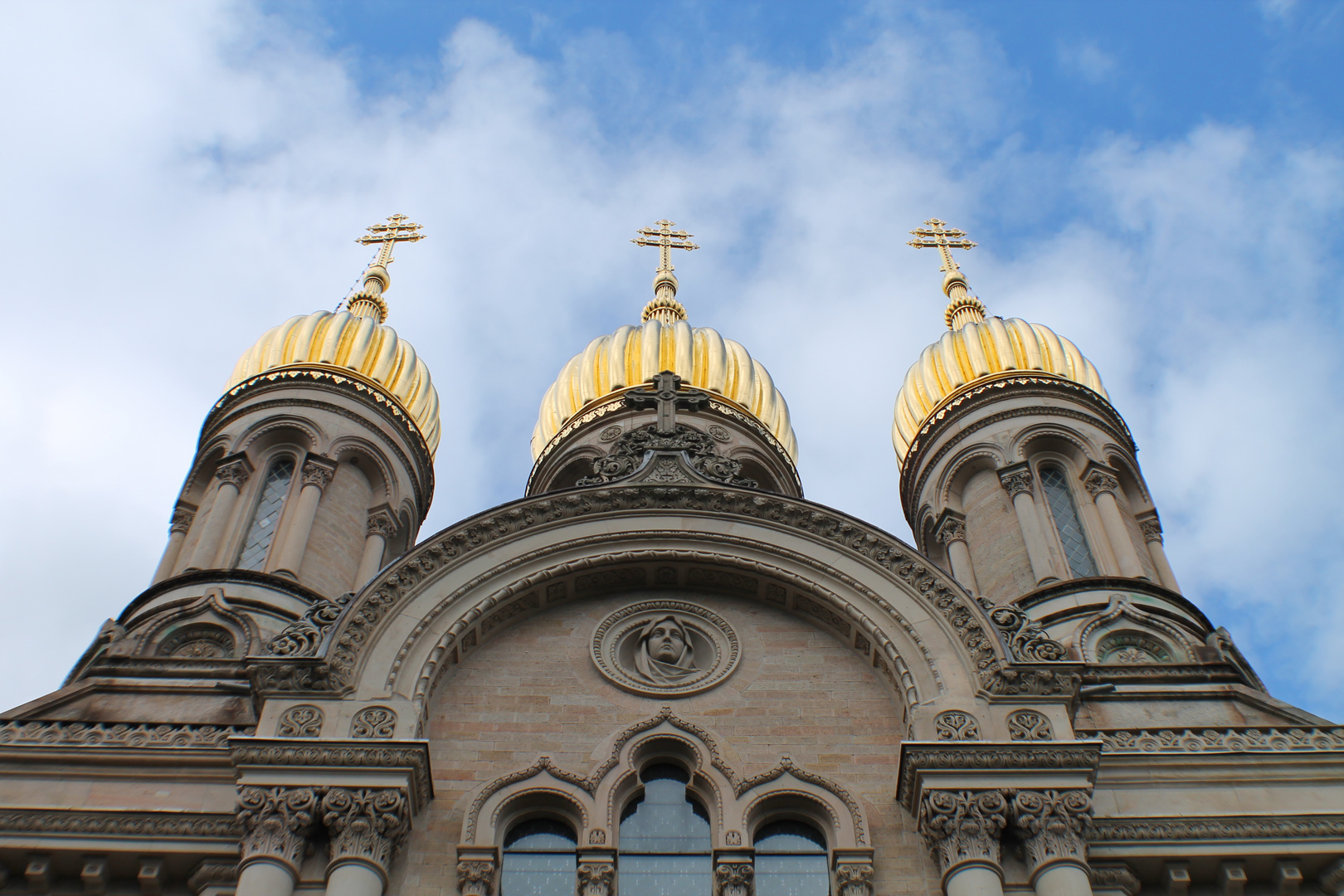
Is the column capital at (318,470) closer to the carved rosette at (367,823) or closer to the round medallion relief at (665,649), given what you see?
the round medallion relief at (665,649)

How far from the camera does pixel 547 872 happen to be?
1509 cm

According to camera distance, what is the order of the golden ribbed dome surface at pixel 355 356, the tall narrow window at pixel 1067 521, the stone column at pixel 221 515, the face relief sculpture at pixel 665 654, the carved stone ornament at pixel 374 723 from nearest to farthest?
1. the carved stone ornament at pixel 374 723
2. the face relief sculpture at pixel 665 654
3. the stone column at pixel 221 515
4. the tall narrow window at pixel 1067 521
5. the golden ribbed dome surface at pixel 355 356

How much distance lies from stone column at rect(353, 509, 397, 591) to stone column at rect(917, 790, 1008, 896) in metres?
12.3

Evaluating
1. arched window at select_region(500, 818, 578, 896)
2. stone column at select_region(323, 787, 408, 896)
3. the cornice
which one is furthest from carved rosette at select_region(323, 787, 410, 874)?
the cornice

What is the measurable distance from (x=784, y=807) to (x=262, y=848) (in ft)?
→ 17.4

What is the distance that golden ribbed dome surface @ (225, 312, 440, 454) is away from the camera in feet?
89.2

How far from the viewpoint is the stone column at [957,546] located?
80.6 feet

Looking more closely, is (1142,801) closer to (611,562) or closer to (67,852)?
(611,562)

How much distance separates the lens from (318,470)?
2478cm

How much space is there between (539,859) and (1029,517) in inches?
461

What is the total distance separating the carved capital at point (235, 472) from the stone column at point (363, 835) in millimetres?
10671

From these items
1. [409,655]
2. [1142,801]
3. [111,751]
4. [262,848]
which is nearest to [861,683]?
[1142,801]

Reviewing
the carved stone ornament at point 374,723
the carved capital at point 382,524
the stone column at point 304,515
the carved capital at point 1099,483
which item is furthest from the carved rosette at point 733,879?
the carved capital at point 382,524

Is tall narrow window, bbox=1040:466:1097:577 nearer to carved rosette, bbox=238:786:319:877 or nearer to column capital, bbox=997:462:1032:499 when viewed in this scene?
column capital, bbox=997:462:1032:499
